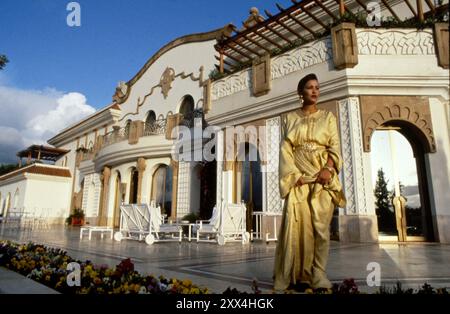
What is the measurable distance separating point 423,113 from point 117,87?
20.0m

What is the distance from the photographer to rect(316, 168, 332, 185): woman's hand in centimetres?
256

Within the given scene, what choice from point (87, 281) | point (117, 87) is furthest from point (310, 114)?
point (117, 87)

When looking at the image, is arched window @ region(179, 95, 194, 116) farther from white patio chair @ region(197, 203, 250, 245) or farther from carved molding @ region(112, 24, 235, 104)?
white patio chair @ region(197, 203, 250, 245)

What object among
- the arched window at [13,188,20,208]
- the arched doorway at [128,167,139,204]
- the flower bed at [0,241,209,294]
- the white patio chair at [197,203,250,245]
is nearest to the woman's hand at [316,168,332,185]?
the flower bed at [0,241,209,294]

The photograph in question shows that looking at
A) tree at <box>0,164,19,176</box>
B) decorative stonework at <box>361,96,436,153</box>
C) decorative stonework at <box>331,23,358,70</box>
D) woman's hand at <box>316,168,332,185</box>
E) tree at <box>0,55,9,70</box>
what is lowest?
woman's hand at <box>316,168,332,185</box>

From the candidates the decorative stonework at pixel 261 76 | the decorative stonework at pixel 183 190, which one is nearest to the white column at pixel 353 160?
the decorative stonework at pixel 261 76

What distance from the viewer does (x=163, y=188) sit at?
51.8 ft

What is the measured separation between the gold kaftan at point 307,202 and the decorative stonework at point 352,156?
5.47m

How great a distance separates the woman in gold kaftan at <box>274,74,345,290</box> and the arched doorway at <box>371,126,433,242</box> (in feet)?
20.8

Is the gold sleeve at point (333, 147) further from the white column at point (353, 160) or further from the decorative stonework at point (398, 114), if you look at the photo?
the decorative stonework at point (398, 114)

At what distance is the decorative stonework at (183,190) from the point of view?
14.2 m
